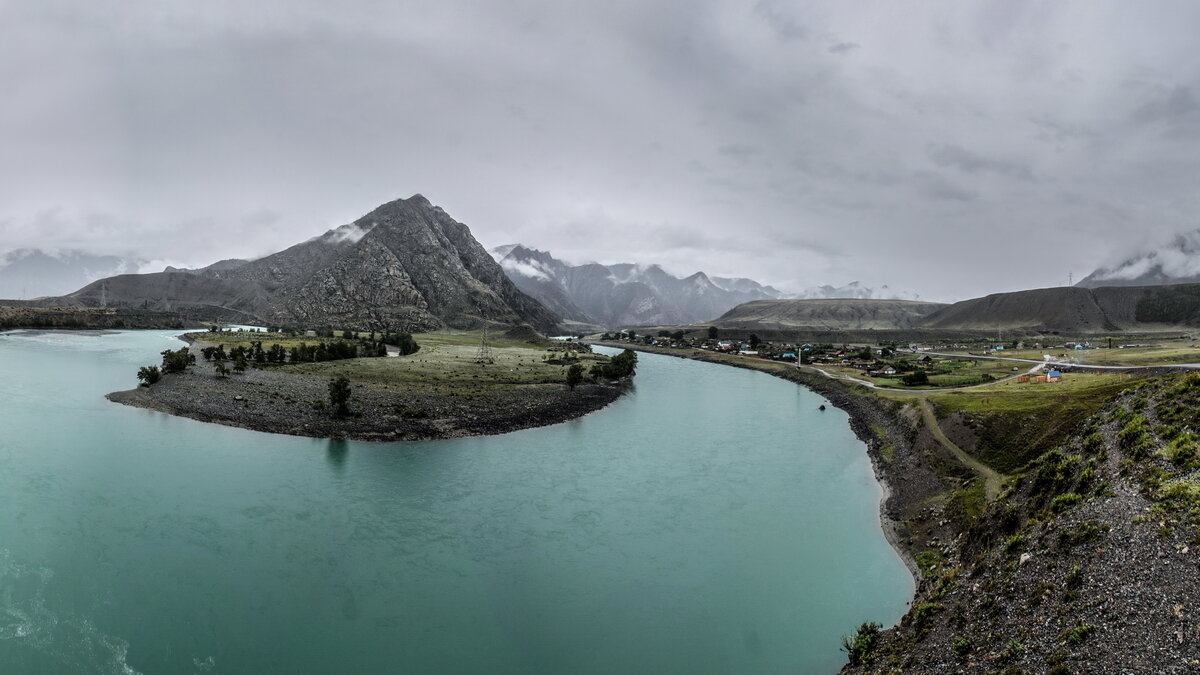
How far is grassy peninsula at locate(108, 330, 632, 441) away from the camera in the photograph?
171 ft

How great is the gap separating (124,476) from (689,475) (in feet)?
125

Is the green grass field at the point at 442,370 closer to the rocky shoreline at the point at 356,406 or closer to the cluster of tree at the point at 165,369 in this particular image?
the rocky shoreline at the point at 356,406

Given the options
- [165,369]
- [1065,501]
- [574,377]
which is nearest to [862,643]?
[1065,501]

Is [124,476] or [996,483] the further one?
[124,476]

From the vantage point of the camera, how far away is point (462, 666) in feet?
63.3

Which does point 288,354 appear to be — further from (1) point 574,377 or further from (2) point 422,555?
(2) point 422,555

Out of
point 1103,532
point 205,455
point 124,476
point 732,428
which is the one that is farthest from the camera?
point 732,428

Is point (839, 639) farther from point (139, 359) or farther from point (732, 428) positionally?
point (139, 359)

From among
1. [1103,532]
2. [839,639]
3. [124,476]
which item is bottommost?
[839,639]

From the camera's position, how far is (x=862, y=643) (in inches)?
800

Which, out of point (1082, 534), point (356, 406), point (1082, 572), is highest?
point (1082, 534)

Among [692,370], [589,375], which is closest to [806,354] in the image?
[692,370]

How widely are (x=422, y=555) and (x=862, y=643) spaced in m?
19.2

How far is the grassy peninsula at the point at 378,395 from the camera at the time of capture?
52156 millimetres
